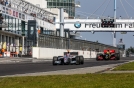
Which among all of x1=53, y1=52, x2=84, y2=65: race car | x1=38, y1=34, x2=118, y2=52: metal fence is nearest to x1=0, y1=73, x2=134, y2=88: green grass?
x1=53, y1=52, x2=84, y2=65: race car

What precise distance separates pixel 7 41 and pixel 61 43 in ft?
46.2

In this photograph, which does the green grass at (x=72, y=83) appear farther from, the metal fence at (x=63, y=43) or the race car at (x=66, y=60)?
the metal fence at (x=63, y=43)

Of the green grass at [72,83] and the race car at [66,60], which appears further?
the race car at [66,60]

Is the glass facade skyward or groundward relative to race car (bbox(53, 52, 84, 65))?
skyward

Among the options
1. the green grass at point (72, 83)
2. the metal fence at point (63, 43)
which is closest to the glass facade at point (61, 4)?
the metal fence at point (63, 43)

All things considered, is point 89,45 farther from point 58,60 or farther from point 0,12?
point 58,60

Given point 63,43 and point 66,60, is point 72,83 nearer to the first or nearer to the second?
point 66,60

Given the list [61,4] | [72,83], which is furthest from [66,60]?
[61,4]

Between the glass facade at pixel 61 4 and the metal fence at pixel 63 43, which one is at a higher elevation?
the glass facade at pixel 61 4

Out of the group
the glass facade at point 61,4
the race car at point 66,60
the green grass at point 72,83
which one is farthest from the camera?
the glass facade at point 61,4

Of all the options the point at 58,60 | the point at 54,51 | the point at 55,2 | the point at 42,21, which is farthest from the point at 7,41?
the point at 55,2

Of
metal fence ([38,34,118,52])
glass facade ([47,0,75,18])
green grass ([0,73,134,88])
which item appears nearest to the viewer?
green grass ([0,73,134,88])

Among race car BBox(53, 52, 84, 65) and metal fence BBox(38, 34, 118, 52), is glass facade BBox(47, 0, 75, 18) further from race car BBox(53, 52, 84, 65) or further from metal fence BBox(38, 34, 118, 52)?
race car BBox(53, 52, 84, 65)

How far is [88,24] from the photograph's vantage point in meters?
102
